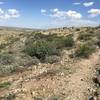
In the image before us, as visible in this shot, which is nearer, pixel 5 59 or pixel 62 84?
pixel 62 84

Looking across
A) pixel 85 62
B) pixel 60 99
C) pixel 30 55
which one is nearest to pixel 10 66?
pixel 30 55

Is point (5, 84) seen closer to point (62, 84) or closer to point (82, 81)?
point (62, 84)

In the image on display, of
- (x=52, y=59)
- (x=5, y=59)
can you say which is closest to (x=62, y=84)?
(x=52, y=59)

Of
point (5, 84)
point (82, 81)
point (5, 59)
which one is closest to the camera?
point (5, 84)

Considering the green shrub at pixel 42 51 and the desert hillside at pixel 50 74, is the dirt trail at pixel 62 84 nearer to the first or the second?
the desert hillside at pixel 50 74

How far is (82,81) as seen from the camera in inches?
465

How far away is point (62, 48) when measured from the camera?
19.6 meters

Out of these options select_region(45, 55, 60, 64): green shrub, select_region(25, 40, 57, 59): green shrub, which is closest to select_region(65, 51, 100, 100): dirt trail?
select_region(45, 55, 60, 64): green shrub

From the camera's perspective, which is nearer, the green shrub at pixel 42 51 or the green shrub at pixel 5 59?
the green shrub at pixel 5 59

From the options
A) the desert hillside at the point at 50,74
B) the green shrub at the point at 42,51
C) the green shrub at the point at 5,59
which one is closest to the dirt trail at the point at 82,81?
the desert hillside at the point at 50,74

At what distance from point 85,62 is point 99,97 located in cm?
Answer: 554

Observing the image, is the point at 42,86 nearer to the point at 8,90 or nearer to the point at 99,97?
the point at 8,90

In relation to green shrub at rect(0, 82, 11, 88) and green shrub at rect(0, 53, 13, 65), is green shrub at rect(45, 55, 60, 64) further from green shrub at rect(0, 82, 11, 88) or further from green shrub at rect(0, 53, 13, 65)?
green shrub at rect(0, 82, 11, 88)

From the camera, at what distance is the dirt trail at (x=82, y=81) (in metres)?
10.3
